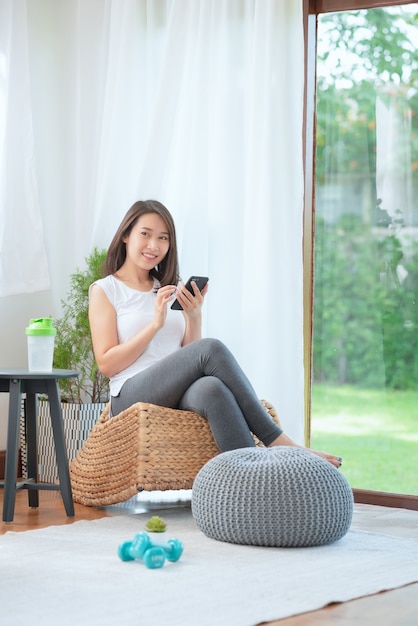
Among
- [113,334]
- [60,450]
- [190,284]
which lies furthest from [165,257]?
[60,450]

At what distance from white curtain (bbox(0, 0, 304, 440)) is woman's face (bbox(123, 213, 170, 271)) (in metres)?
0.30

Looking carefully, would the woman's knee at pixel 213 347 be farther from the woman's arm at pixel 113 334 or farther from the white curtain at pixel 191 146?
the white curtain at pixel 191 146

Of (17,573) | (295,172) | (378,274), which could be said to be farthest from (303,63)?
(17,573)

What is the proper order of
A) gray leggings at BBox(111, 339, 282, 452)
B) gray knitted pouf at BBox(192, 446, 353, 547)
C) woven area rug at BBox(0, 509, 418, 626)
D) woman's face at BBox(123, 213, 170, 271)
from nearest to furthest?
woven area rug at BBox(0, 509, 418, 626) → gray knitted pouf at BBox(192, 446, 353, 547) → gray leggings at BBox(111, 339, 282, 452) → woman's face at BBox(123, 213, 170, 271)

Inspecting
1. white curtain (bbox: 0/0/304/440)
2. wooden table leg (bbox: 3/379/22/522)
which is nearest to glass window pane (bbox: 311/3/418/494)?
white curtain (bbox: 0/0/304/440)

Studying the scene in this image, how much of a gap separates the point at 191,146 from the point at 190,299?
72cm

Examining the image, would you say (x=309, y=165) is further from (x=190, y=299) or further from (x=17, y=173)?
(x=17, y=173)

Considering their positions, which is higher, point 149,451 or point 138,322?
point 138,322

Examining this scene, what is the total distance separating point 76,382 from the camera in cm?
395

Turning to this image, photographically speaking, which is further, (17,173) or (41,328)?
(17,173)

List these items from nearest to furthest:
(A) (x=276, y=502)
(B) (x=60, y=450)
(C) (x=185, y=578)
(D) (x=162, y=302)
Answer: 1. (C) (x=185, y=578)
2. (A) (x=276, y=502)
3. (B) (x=60, y=450)
4. (D) (x=162, y=302)

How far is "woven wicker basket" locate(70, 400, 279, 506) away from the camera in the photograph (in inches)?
120

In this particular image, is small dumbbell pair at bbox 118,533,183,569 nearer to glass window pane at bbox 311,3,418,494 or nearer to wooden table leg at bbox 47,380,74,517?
wooden table leg at bbox 47,380,74,517

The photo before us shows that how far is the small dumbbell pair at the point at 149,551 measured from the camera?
2369mm
